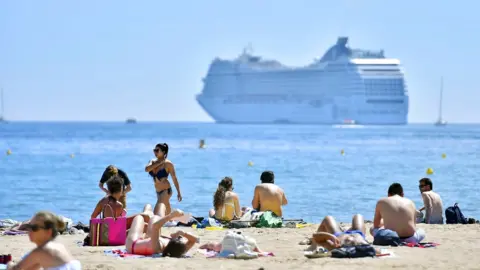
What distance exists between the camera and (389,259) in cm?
955

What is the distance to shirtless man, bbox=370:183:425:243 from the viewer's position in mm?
10375

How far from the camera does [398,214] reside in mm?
10414

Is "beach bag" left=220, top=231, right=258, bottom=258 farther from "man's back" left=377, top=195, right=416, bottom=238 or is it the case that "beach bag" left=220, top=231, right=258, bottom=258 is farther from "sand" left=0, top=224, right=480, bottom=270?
"man's back" left=377, top=195, right=416, bottom=238

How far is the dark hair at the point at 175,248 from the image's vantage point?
9750 mm

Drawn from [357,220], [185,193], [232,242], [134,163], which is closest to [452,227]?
[357,220]

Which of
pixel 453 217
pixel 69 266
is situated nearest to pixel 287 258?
pixel 69 266

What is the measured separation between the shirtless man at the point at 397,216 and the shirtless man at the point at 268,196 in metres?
2.45

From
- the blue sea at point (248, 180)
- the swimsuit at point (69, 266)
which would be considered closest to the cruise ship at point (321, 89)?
the blue sea at point (248, 180)

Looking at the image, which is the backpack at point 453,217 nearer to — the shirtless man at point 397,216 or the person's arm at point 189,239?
the shirtless man at point 397,216

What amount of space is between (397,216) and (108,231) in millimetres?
2955

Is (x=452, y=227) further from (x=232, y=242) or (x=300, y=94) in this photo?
(x=300, y=94)

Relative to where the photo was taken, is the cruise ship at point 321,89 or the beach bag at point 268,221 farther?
the cruise ship at point 321,89

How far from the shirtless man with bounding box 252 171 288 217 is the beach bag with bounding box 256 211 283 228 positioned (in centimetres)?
16

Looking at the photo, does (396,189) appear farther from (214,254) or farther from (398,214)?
(214,254)
